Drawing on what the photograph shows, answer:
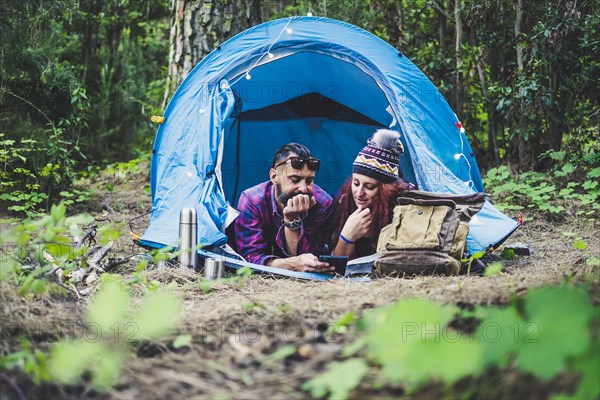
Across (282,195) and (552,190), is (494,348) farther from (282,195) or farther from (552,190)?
(552,190)

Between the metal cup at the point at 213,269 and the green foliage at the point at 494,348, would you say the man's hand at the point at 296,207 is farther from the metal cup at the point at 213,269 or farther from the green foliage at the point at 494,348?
the green foliage at the point at 494,348

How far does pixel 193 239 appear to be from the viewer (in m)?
3.20

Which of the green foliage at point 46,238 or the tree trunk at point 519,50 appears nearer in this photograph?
the green foliage at point 46,238

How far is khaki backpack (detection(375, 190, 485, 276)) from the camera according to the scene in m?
3.01

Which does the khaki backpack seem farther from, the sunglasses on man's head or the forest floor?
the sunglasses on man's head

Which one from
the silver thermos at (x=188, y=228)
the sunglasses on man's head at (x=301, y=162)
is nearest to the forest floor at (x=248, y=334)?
the silver thermos at (x=188, y=228)

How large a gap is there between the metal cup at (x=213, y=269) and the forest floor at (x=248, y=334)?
0.19 ft

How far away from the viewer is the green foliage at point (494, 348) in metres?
1.15

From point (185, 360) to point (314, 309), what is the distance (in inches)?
22.2

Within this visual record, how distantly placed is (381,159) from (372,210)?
0.94 ft

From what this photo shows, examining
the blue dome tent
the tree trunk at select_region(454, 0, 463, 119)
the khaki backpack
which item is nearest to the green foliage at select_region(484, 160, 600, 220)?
the tree trunk at select_region(454, 0, 463, 119)

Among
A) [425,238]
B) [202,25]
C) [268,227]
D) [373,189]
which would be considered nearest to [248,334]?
[425,238]

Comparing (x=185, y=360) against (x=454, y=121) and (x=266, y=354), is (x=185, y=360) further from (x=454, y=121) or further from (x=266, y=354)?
(x=454, y=121)

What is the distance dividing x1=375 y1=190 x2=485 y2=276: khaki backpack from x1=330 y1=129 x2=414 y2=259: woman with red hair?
192mm
